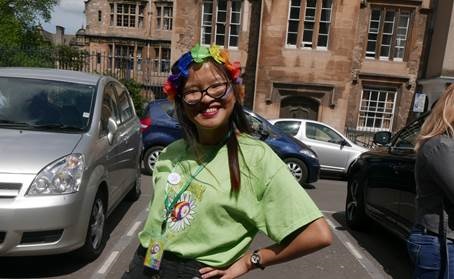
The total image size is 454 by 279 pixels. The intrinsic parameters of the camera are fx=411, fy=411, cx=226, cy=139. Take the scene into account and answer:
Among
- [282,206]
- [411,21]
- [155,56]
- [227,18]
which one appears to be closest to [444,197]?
[282,206]

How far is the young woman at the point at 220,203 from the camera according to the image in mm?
1418

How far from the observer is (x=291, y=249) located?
4.64ft

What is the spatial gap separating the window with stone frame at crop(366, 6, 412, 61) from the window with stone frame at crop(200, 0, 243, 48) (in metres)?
6.60

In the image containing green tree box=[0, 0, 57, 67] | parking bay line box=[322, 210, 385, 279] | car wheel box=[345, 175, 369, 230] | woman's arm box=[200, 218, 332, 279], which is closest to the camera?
woman's arm box=[200, 218, 332, 279]

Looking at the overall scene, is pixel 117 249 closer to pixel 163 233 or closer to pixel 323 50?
pixel 163 233

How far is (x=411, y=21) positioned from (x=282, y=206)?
21.7m

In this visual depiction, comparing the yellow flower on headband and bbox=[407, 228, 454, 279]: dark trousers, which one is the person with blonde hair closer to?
bbox=[407, 228, 454, 279]: dark trousers

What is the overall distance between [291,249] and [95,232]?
3.12 m

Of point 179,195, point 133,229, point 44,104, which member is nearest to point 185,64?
point 179,195

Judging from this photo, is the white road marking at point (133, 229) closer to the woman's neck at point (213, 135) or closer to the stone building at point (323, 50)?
the woman's neck at point (213, 135)

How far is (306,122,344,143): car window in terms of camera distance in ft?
34.2

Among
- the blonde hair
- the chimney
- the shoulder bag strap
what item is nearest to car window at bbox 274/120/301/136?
the blonde hair

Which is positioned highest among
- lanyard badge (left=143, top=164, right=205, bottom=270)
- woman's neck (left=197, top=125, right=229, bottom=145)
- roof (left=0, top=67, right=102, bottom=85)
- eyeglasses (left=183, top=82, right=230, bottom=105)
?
eyeglasses (left=183, top=82, right=230, bottom=105)

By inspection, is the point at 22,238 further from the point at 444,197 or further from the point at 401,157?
the point at 401,157
